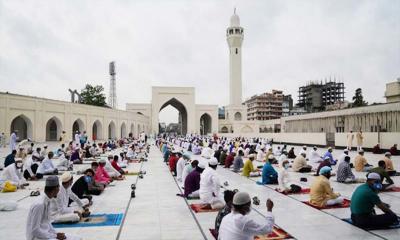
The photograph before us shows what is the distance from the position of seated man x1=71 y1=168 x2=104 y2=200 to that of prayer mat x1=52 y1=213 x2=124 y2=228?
2.83 ft

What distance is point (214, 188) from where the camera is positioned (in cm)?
576

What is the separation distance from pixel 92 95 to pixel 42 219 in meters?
44.5

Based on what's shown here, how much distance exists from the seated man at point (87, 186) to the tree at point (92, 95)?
40.4 metres

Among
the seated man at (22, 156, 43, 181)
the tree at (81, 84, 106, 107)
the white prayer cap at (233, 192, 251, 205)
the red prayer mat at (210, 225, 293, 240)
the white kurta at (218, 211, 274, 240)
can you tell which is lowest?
the red prayer mat at (210, 225, 293, 240)

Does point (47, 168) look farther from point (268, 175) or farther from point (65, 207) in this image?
point (268, 175)

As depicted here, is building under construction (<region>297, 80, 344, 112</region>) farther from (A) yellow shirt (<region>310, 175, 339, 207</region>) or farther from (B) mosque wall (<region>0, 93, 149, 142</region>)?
(A) yellow shirt (<region>310, 175, 339, 207</region>)

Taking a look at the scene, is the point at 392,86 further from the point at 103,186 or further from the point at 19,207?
the point at 19,207

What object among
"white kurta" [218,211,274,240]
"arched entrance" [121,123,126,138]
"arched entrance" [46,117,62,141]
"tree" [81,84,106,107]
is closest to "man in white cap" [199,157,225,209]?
"white kurta" [218,211,274,240]

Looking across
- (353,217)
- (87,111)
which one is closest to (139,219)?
(353,217)

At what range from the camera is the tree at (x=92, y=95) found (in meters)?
45.7

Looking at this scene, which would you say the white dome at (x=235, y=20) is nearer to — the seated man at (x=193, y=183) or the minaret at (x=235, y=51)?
the minaret at (x=235, y=51)

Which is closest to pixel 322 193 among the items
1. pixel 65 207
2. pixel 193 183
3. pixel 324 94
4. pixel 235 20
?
pixel 193 183

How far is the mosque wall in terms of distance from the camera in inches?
840

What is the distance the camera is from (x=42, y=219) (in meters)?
3.51
